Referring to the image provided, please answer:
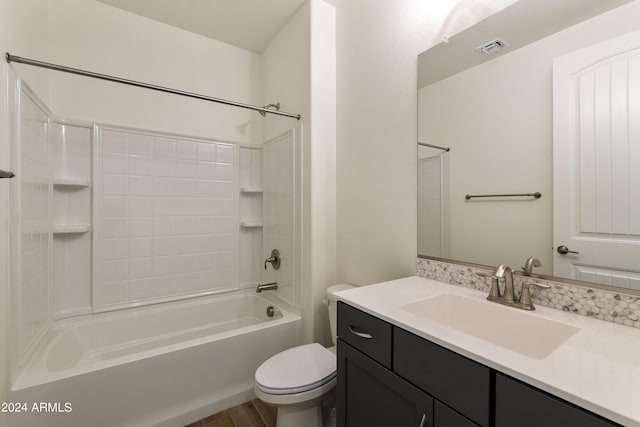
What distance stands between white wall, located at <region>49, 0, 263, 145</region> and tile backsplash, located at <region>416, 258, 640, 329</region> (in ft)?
7.06

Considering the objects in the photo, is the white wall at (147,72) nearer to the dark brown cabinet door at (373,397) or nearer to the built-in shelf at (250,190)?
the built-in shelf at (250,190)

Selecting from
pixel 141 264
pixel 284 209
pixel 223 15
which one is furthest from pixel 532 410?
pixel 223 15

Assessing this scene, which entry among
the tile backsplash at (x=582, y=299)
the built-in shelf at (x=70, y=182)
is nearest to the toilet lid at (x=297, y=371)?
the tile backsplash at (x=582, y=299)

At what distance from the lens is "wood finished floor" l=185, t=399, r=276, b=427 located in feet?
5.18

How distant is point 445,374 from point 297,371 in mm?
849

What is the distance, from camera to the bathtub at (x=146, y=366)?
1256mm

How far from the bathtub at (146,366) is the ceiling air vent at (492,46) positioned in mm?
1821

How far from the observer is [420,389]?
2.55 feet

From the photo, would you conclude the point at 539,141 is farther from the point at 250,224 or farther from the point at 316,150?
the point at 250,224

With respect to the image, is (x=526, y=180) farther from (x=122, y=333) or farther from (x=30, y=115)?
(x=122, y=333)

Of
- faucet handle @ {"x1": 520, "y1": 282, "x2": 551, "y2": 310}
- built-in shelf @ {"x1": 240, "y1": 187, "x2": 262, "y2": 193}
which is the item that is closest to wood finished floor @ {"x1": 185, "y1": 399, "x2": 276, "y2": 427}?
faucet handle @ {"x1": 520, "y1": 282, "x2": 551, "y2": 310}

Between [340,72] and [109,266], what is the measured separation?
84.9 inches

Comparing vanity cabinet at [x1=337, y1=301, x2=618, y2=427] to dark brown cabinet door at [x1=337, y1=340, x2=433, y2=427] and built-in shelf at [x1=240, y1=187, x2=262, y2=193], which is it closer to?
dark brown cabinet door at [x1=337, y1=340, x2=433, y2=427]

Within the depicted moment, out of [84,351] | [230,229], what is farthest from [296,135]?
[84,351]
